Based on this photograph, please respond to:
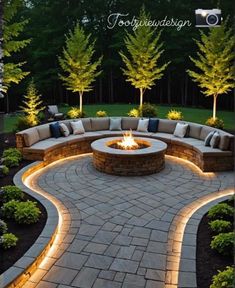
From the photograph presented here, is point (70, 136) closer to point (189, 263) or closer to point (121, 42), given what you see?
point (189, 263)

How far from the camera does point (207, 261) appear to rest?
5.34 metres

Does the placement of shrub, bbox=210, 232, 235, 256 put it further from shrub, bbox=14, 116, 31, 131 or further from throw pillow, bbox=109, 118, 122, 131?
shrub, bbox=14, 116, 31, 131

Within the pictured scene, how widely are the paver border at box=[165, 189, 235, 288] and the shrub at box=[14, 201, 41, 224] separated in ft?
8.52

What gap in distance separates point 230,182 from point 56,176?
4.97 m

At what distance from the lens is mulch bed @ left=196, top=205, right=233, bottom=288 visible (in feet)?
16.0

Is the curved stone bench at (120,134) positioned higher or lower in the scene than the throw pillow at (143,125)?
lower

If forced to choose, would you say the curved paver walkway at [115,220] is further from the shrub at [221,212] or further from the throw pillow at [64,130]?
the throw pillow at [64,130]

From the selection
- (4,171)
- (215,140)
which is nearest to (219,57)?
(215,140)

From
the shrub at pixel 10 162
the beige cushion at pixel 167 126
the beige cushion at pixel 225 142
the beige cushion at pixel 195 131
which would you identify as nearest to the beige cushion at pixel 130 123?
the beige cushion at pixel 167 126

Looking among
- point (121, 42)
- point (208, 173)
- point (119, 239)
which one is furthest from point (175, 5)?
point (119, 239)

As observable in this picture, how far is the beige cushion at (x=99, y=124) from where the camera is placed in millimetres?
13641

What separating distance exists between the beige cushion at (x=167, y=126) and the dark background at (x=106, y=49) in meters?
11.8

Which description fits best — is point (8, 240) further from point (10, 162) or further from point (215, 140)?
point (215, 140)

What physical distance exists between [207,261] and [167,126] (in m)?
8.20
